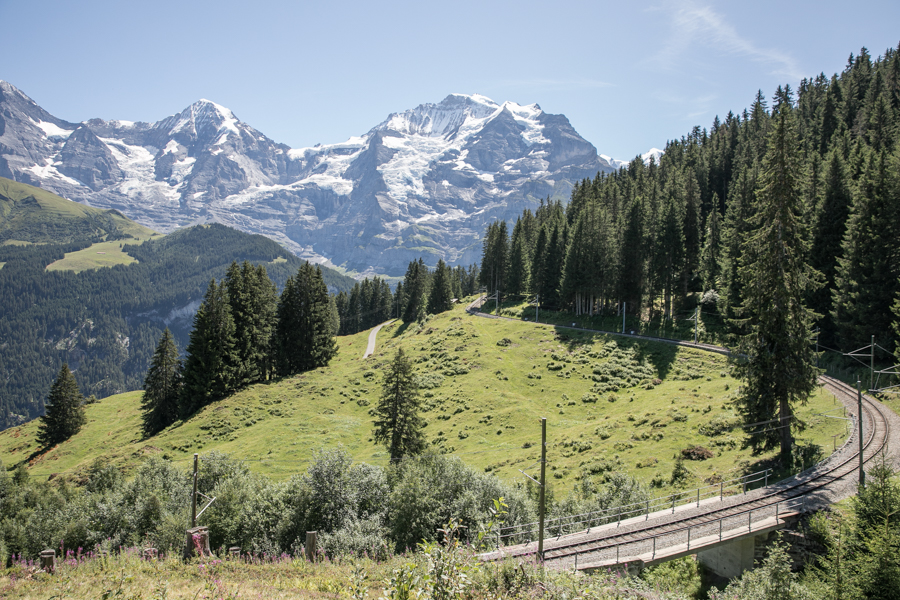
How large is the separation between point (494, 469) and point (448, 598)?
1293 inches

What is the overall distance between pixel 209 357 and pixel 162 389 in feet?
33.3

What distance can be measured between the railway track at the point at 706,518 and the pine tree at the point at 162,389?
60631 millimetres

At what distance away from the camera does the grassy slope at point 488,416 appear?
39.2m

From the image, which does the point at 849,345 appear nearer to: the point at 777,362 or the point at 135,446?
the point at 777,362

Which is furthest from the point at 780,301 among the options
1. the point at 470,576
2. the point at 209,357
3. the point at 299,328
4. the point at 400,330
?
the point at 400,330

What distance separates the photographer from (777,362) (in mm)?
29594

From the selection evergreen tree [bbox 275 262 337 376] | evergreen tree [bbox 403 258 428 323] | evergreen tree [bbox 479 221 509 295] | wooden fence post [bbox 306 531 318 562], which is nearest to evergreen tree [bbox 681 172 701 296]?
evergreen tree [bbox 479 221 509 295]

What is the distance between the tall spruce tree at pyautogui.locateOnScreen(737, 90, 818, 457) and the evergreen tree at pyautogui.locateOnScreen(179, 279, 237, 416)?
6247cm

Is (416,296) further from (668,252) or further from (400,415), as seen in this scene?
(400,415)

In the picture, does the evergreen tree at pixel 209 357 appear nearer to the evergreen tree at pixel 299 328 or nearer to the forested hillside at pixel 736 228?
the evergreen tree at pixel 299 328

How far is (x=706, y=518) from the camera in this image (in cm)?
2428

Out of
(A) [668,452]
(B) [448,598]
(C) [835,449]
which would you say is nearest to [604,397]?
(A) [668,452]

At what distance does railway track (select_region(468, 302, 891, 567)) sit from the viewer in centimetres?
2158

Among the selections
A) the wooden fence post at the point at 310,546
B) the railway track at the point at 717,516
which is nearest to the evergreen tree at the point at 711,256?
the railway track at the point at 717,516
